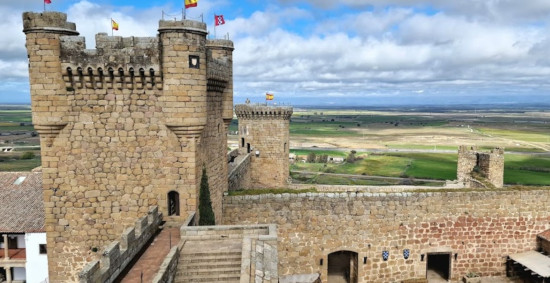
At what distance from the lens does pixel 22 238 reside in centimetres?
2233

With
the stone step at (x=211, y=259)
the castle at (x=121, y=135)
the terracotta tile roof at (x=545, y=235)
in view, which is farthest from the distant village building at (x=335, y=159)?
the stone step at (x=211, y=259)

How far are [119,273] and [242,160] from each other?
50.7 ft

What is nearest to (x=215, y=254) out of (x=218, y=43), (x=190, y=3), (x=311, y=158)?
(x=190, y=3)

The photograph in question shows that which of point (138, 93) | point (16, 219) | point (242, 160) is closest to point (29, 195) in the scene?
point (16, 219)

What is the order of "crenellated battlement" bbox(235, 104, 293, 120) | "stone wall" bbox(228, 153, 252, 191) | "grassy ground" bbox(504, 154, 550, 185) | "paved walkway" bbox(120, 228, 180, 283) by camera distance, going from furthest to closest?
1. "grassy ground" bbox(504, 154, 550, 185)
2. "crenellated battlement" bbox(235, 104, 293, 120)
3. "stone wall" bbox(228, 153, 252, 191)
4. "paved walkway" bbox(120, 228, 180, 283)

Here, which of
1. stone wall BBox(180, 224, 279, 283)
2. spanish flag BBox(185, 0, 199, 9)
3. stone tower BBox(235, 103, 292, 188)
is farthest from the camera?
stone tower BBox(235, 103, 292, 188)

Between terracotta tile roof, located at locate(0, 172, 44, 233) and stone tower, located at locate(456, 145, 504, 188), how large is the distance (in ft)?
89.7

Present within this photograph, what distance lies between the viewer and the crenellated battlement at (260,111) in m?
27.7

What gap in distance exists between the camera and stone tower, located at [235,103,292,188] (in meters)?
28.0

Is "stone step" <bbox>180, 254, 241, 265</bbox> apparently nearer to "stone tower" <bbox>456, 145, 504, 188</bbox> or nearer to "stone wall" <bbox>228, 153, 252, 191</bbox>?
"stone wall" <bbox>228, 153, 252, 191</bbox>


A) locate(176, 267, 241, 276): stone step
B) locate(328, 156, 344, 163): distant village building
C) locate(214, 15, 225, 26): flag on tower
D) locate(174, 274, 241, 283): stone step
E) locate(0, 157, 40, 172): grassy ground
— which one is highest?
locate(214, 15, 225, 26): flag on tower

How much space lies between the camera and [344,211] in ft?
58.9

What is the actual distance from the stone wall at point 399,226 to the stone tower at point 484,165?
764 centimetres

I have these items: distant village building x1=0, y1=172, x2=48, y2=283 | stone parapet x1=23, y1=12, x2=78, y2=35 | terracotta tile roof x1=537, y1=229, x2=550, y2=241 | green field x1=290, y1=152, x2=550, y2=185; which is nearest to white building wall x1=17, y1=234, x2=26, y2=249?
distant village building x1=0, y1=172, x2=48, y2=283
